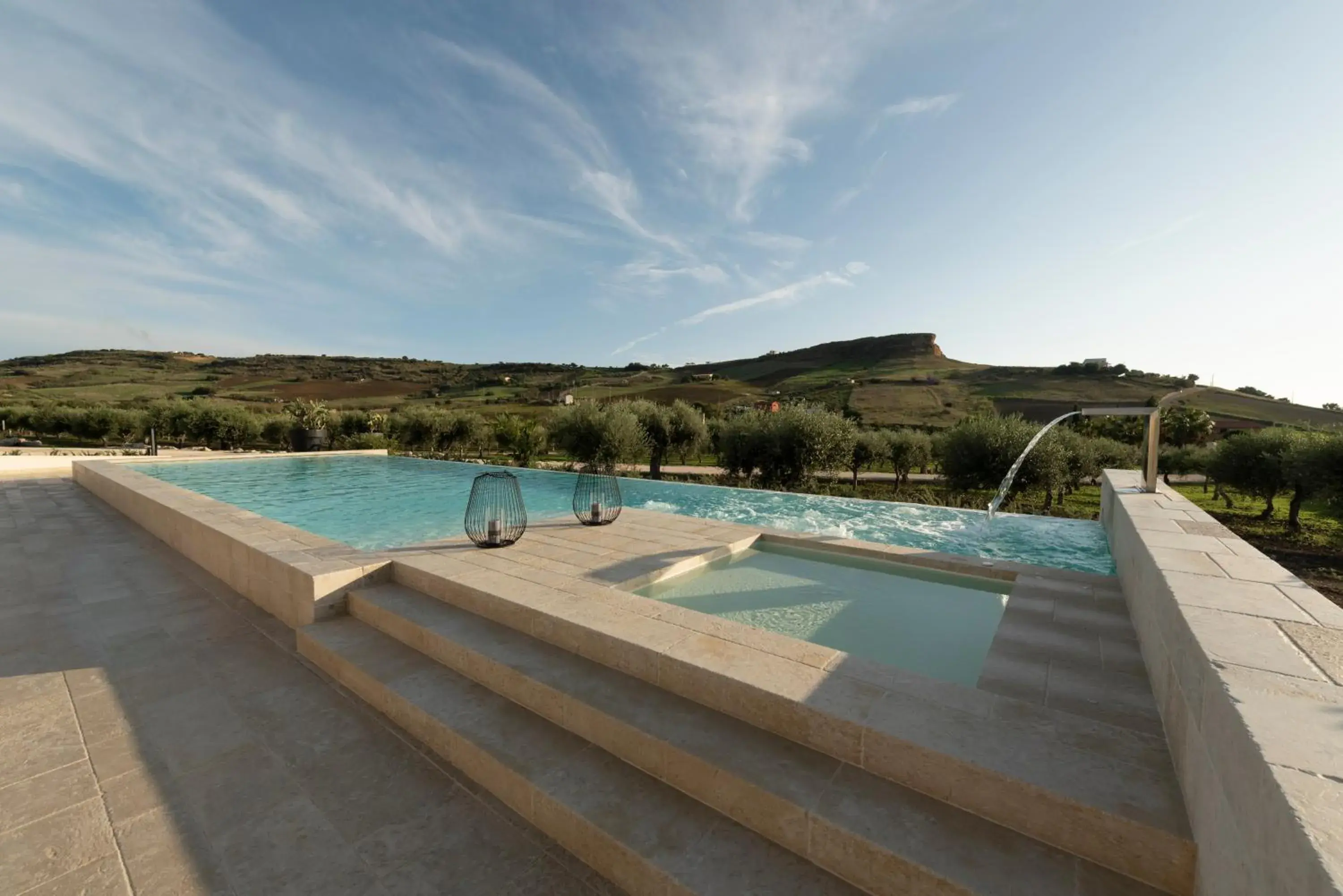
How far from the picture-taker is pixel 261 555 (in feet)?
14.2

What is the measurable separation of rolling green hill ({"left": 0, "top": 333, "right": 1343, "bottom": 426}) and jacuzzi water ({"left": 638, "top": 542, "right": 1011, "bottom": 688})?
39350 mm

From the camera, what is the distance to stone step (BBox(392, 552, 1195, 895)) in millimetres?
1671

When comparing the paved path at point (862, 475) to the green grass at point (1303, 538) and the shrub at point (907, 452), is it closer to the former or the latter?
the shrub at point (907, 452)

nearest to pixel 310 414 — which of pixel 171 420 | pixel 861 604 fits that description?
pixel 171 420

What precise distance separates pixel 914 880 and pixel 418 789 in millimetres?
2075

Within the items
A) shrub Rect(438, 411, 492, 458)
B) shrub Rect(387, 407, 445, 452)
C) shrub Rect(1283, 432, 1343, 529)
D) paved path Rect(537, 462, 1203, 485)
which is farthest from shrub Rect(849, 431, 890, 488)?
shrub Rect(387, 407, 445, 452)

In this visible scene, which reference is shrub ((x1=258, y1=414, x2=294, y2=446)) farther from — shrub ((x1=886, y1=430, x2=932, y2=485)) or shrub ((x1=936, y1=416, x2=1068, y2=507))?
shrub ((x1=886, y1=430, x2=932, y2=485))

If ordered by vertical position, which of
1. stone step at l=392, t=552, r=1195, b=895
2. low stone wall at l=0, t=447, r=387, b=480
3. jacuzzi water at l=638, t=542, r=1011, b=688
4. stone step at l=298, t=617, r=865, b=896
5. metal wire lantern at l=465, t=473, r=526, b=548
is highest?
metal wire lantern at l=465, t=473, r=526, b=548

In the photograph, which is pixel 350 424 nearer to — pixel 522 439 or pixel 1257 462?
pixel 522 439

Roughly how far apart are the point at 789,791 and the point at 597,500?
462cm

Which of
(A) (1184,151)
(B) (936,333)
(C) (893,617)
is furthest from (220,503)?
(B) (936,333)

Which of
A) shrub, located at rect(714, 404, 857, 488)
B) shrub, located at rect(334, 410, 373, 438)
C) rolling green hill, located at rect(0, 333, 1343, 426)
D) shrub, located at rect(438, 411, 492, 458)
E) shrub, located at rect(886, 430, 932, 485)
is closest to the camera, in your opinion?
shrub, located at rect(714, 404, 857, 488)

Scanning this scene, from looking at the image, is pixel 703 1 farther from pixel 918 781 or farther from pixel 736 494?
pixel 918 781

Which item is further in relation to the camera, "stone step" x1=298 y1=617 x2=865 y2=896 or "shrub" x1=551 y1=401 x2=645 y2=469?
"shrub" x1=551 y1=401 x2=645 y2=469
